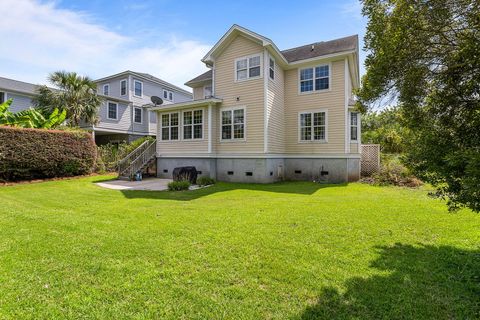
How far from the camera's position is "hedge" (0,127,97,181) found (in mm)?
13172

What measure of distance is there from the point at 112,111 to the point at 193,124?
1513 centimetres

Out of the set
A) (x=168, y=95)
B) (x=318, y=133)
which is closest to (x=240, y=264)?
(x=318, y=133)

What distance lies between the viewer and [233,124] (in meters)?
15.1

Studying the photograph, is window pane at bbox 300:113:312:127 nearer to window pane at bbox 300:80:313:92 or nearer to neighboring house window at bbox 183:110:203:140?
window pane at bbox 300:80:313:92

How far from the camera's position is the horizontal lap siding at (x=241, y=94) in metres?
14.3

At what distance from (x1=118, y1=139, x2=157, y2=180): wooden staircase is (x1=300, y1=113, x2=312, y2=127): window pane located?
9750mm

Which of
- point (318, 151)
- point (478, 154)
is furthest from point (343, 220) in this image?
point (318, 151)

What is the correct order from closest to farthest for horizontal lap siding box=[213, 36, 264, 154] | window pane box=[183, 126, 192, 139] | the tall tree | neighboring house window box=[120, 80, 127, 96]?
the tall tree
horizontal lap siding box=[213, 36, 264, 154]
window pane box=[183, 126, 192, 139]
neighboring house window box=[120, 80, 127, 96]

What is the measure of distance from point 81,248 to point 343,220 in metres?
5.44

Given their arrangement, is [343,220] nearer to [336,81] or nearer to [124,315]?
[124,315]

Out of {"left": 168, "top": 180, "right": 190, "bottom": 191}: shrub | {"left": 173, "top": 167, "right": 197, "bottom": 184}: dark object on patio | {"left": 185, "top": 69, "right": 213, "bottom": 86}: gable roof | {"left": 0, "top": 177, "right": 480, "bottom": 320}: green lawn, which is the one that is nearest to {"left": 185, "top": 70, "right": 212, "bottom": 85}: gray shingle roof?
{"left": 185, "top": 69, "right": 213, "bottom": 86}: gable roof

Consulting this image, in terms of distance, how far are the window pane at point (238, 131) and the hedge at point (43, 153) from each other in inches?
378

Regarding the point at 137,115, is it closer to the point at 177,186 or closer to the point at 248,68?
the point at 248,68

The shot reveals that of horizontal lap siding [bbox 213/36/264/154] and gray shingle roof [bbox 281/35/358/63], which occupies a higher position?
gray shingle roof [bbox 281/35/358/63]
